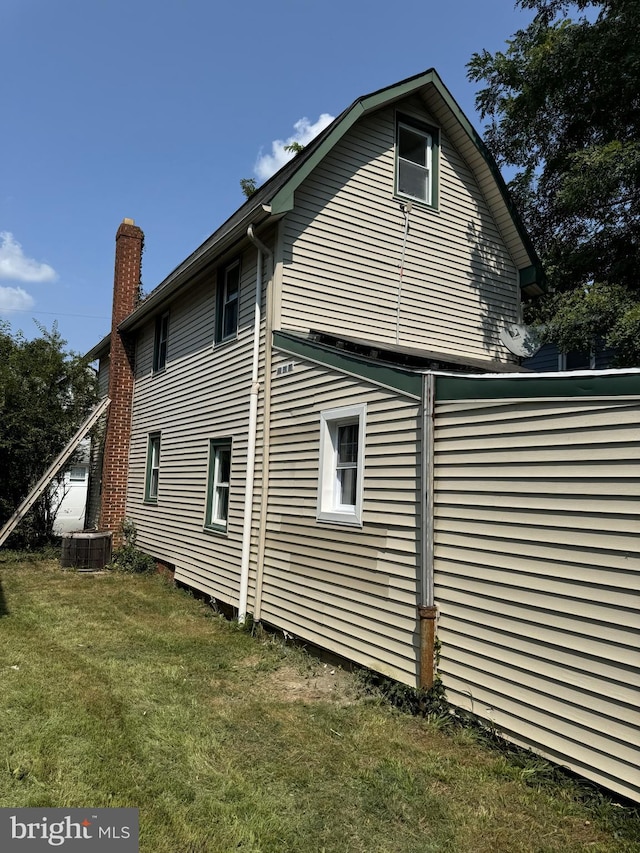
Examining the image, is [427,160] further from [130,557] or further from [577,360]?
[130,557]

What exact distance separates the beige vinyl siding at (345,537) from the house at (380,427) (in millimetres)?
28

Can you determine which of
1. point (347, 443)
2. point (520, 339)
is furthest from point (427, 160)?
point (347, 443)

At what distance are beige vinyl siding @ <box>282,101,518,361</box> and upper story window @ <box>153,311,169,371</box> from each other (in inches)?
212

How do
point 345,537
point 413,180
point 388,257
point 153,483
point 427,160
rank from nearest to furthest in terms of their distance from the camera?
point 345,537 → point 388,257 → point 413,180 → point 427,160 → point 153,483

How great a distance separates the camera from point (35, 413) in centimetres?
1449

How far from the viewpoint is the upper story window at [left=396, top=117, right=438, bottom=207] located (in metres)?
10.6

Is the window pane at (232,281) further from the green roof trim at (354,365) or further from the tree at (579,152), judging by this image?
the tree at (579,152)

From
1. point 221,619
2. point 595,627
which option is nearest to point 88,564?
point 221,619

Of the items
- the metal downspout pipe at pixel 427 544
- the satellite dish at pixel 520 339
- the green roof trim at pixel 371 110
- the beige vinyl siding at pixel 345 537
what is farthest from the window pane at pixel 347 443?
the satellite dish at pixel 520 339

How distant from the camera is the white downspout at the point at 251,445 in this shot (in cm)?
863

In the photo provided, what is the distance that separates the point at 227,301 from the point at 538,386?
275 inches

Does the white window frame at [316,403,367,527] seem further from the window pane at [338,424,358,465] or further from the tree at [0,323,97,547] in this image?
the tree at [0,323,97,547]

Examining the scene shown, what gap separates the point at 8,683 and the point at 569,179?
39.9 ft
